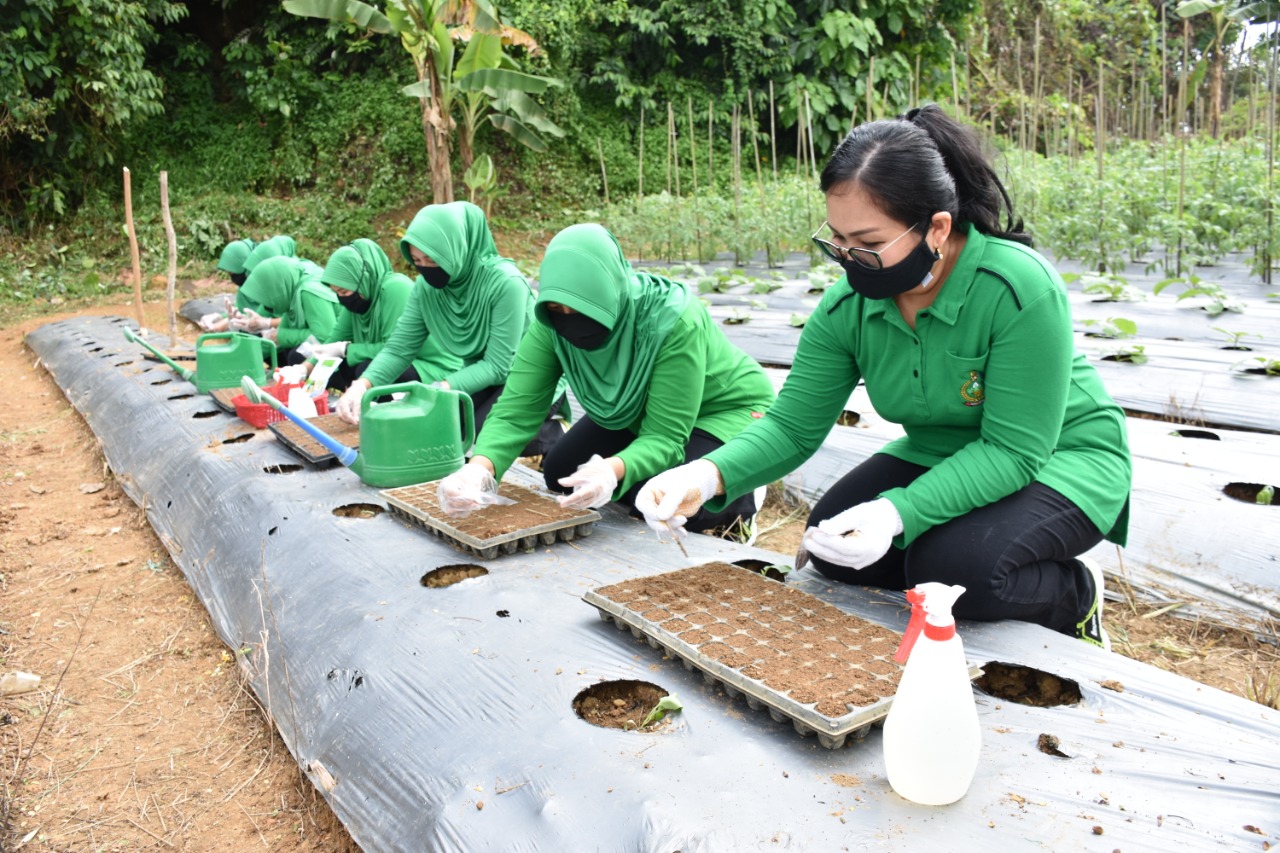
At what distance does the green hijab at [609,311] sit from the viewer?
203 centimetres

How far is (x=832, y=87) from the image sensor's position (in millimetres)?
10719

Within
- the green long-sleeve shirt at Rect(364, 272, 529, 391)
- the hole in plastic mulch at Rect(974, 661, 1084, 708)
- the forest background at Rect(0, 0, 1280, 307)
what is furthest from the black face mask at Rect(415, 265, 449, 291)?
the forest background at Rect(0, 0, 1280, 307)

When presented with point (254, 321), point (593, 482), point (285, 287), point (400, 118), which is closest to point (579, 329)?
point (593, 482)

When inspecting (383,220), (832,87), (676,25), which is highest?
(676,25)

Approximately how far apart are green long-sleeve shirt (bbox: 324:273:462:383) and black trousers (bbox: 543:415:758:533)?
38.3 inches

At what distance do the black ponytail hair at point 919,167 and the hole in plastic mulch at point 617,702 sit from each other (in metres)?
0.86

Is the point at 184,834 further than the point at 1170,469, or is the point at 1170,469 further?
the point at 1170,469

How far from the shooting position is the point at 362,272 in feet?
12.4

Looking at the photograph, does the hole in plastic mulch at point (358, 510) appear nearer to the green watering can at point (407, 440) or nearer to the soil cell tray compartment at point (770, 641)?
the green watering can at point (407, 440)

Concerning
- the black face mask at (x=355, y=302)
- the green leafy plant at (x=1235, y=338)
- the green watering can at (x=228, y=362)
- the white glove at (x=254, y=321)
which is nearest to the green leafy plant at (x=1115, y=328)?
the green leafy plant at (x=1235, y=338)

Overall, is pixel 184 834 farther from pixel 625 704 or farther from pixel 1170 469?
pixel 1170 469

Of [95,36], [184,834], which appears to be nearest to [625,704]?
[184,834]

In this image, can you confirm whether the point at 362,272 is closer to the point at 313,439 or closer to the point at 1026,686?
the point at 313,439

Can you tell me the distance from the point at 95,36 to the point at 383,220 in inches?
122
